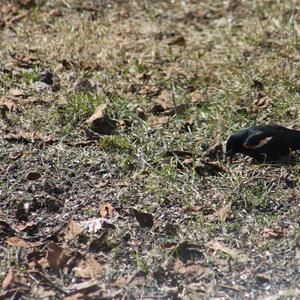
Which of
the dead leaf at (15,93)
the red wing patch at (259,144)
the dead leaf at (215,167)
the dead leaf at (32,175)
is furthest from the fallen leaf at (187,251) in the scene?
the dead leaf at (15,93)

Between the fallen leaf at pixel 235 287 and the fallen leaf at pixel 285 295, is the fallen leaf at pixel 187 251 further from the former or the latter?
the fallen leaf at pixel 285 295

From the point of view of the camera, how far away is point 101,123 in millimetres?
5141

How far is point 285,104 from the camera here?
5277 mm

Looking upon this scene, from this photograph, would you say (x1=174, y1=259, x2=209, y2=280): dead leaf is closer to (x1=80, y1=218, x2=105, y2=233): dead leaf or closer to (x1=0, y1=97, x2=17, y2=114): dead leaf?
(x1=80, y1=218, x2=105, y2=233): dead leaf

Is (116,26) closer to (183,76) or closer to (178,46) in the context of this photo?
(178,46)

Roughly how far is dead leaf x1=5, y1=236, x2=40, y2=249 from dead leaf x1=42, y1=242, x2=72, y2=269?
0.12 metres

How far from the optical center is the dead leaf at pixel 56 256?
12.4 ft

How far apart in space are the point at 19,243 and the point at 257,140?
57.2 inches

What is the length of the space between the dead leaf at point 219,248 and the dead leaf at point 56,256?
2.16 feet

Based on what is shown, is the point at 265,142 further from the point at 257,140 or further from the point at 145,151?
the point at 145,151

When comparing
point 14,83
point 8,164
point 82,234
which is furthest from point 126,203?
point 14,83

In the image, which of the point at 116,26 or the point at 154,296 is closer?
the point at 154,296

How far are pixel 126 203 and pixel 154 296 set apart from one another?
0.79 metres

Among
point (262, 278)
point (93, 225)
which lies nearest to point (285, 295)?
point (262, 278)
